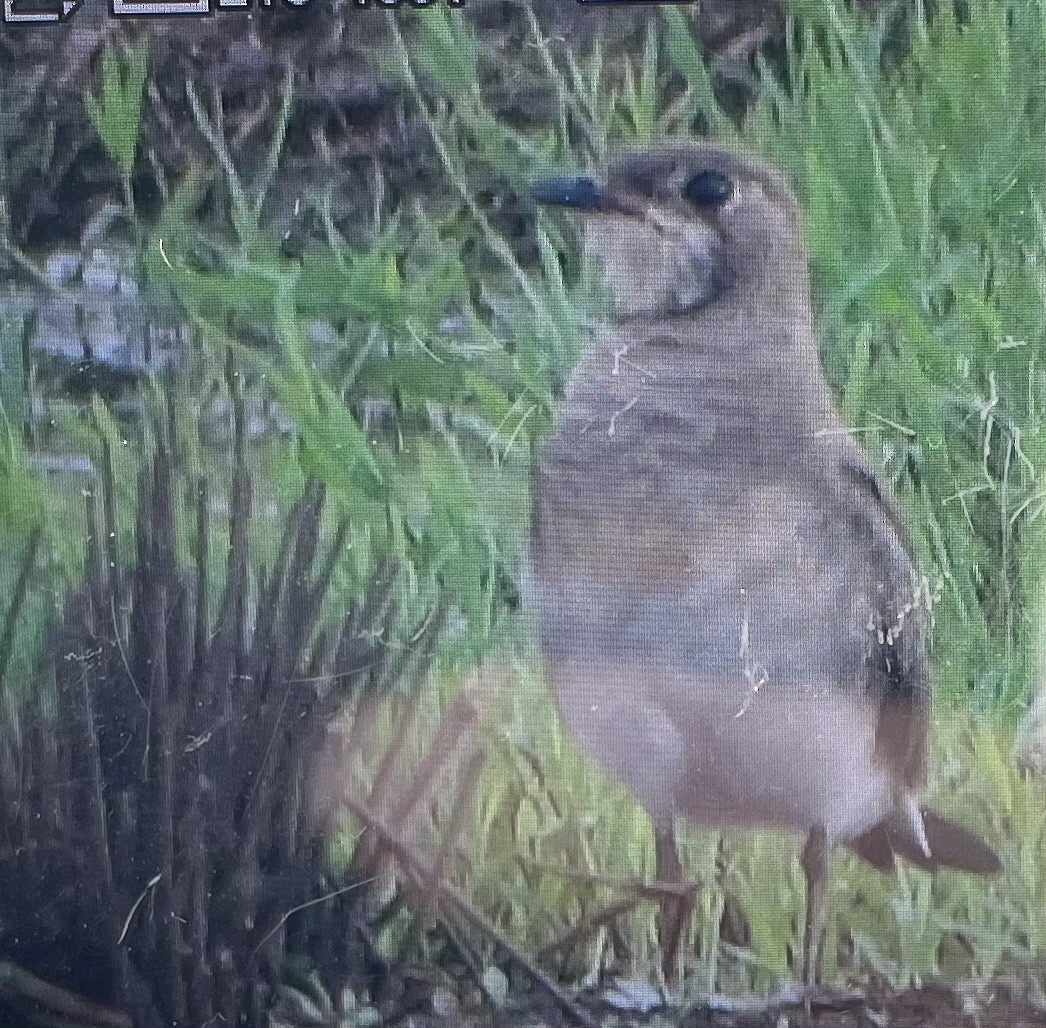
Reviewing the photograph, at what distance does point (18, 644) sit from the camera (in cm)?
67

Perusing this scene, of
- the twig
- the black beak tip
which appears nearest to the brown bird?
the black beak tip

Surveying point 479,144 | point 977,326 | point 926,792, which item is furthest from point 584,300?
point 926,792

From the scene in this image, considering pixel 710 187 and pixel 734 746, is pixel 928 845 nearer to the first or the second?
pixel 734 746

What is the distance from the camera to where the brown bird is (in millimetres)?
638

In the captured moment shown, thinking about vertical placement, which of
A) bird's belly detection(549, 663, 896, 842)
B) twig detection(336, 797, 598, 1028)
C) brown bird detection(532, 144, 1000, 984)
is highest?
brown bird detection(532, 144, 1000, 984)

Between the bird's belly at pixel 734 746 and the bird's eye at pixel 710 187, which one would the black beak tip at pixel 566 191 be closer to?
the bird's eye at pixel 710 187

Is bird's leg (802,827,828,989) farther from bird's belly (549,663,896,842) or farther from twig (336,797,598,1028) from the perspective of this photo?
twig (336,797,598,1028)

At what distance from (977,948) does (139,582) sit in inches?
19.9

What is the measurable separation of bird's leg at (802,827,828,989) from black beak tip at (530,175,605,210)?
37cm

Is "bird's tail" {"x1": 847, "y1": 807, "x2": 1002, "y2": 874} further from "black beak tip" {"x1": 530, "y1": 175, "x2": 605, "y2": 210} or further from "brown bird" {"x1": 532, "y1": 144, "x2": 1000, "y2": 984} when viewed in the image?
"black beak tip" {"x1": 530, "y1": 175, "x2": 605, "y2": 210}

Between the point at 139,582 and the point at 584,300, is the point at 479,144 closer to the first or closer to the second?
the point at 584,300

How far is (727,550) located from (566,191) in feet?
0.70

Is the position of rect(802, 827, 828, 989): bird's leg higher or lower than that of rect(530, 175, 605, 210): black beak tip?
lower

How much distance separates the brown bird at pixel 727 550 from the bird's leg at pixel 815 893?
0.02 m
